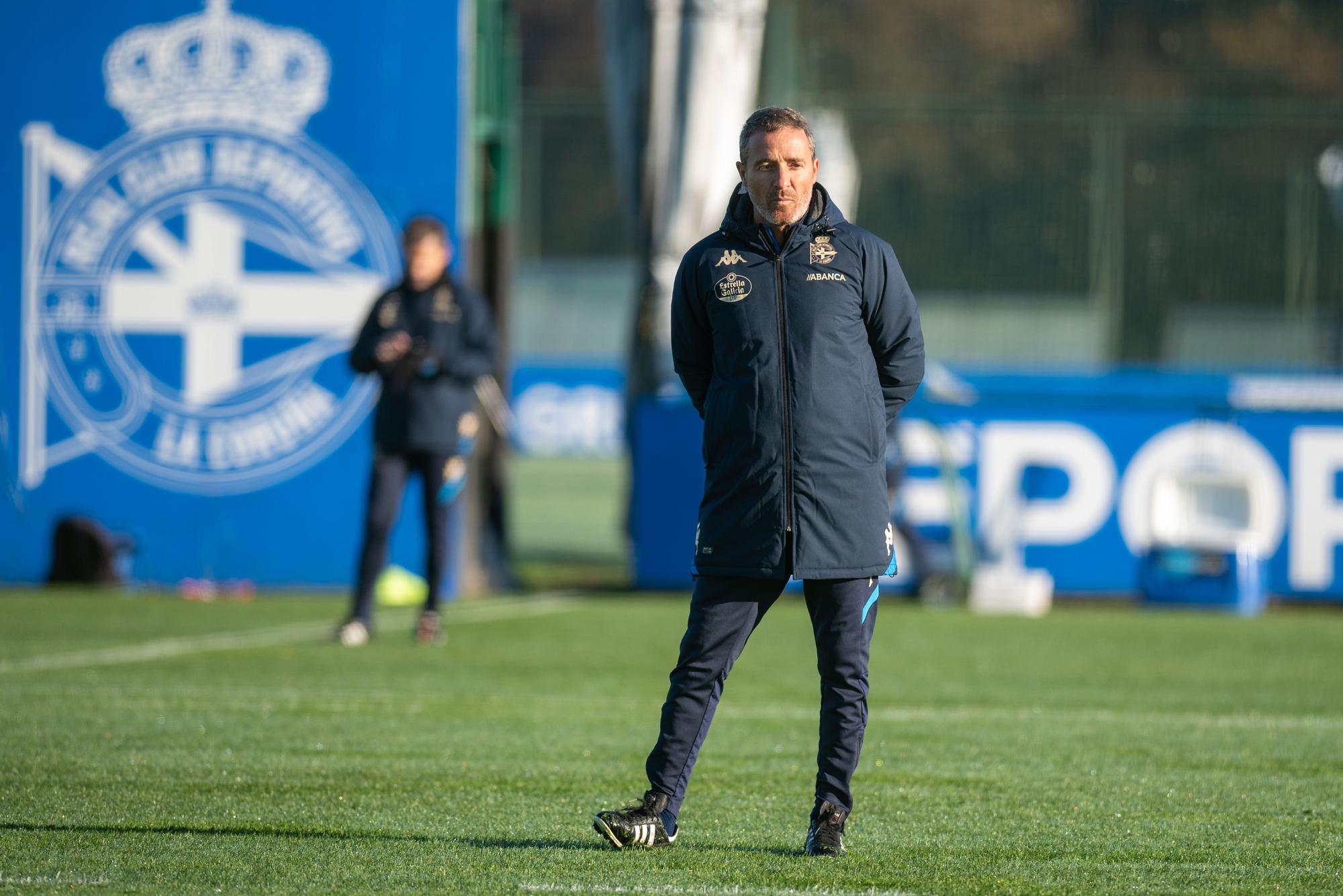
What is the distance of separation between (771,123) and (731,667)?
132cm

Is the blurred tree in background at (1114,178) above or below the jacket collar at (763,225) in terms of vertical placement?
above

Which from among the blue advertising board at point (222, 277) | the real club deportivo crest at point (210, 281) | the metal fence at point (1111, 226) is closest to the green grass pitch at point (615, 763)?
the blue advertising board at point (222, 277)

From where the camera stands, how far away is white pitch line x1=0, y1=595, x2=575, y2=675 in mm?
8203

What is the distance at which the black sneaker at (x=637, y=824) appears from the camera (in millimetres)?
4414

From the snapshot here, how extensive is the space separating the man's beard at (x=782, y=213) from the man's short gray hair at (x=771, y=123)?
11 cm

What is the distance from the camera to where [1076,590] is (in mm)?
12250

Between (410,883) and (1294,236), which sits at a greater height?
(1294,236)

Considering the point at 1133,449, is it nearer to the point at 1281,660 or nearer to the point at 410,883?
the point at 1281,660

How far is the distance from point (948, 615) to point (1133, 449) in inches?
74.6

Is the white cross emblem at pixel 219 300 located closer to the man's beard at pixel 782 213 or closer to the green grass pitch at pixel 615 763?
the green grass pitch at pixel 615 763

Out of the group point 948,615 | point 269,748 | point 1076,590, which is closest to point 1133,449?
point 1076,590

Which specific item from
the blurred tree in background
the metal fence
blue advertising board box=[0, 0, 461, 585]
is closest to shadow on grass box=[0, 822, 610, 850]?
blue advertising board box=[0, 0, 461, 585]

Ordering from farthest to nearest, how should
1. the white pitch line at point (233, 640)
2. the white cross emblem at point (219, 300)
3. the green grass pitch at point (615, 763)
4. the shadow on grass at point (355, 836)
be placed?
the white cross emblem at point (219, 300) → the white pitch line at point (233, 640) → the shadow on grass at point (355, 836) → the green grass pitch at point (615, 763)

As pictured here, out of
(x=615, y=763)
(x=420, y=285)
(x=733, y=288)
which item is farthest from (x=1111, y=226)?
(x=733, y=288)
